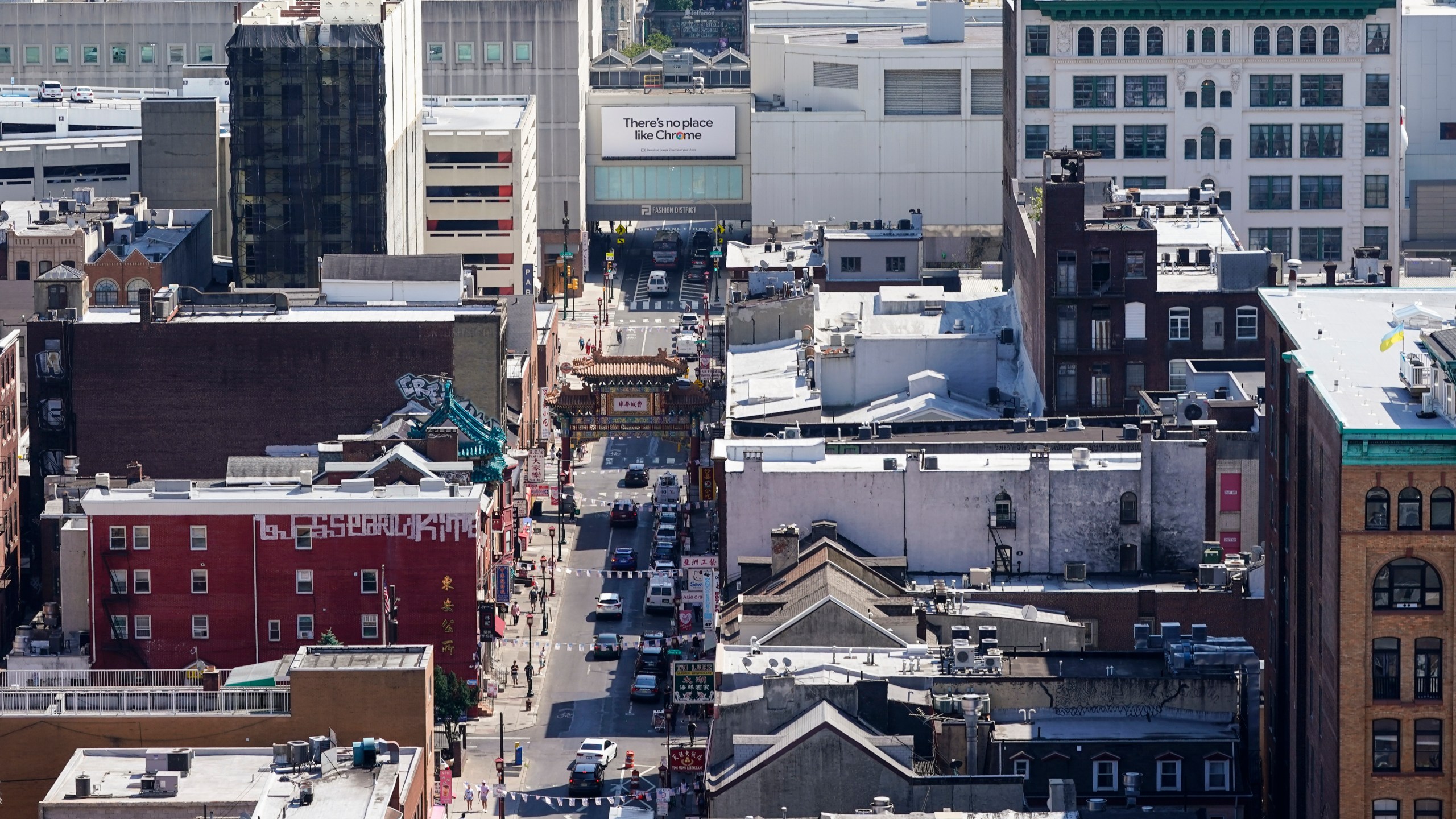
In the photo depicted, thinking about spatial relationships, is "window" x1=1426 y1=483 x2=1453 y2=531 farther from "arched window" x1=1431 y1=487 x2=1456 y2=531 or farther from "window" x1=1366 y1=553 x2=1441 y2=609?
"window" x1=1366 y1=553 x2=1441 y2=609

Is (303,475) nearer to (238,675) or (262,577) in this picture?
(262,577)

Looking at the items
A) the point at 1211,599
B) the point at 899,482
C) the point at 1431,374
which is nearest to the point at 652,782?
the point at 899,482

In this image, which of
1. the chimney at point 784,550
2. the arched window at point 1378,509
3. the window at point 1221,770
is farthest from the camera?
the chimney at point 784,550

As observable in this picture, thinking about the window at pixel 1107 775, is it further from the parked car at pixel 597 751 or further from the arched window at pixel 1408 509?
the parked car at pixel 597 751

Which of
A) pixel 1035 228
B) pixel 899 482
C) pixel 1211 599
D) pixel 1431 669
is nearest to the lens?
pixel 1431 669

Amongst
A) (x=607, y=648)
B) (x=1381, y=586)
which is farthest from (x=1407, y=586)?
(x=607, y=648)

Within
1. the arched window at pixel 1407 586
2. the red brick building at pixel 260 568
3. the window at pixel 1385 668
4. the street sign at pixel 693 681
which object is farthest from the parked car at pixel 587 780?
the arched window at pixel 1407 586
